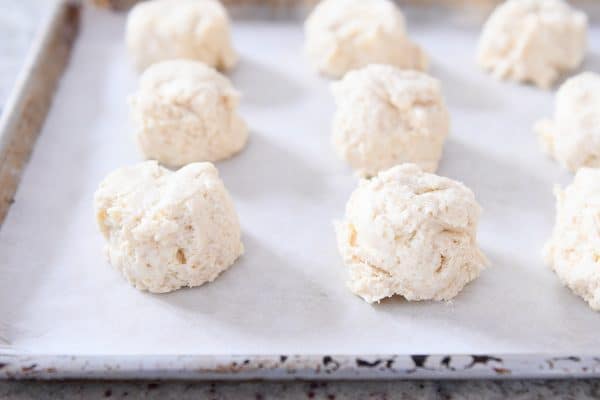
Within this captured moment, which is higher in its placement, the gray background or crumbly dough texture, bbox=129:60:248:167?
crumbly dough texture, bbox=129:60:248:167

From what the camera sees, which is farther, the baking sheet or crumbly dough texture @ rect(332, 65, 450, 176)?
crumbly dough texture @ rect(332, 65, 450, 176)

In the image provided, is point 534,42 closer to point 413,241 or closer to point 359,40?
point 359,40

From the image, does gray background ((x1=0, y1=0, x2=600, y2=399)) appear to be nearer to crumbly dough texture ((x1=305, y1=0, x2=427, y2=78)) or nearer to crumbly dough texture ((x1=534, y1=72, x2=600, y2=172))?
crumbly dough texture ((x1=534, y1=72, x2=600, y2=172))

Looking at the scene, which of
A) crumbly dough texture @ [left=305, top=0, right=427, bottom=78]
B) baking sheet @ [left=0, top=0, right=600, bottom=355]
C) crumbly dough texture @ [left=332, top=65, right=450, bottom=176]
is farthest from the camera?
crumbly dough texture @ [left=305, top=0, right=427, bottom=78]

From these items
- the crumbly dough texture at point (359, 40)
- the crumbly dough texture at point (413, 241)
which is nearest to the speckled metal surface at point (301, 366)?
the crumbly dough texture at point (413, 241)

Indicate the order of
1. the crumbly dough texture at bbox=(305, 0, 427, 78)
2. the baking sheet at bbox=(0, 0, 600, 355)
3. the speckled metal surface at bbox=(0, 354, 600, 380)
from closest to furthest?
the speckled metal surface at bbox=(0, 354, 600, 380)
the baking sheet at bbox=(0, 0, 600, 355)
the crumbly dough texture at bbox=(305, 0, 427, 78)

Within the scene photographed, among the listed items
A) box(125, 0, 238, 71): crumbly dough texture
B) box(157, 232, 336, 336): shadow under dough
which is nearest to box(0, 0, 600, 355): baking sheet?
box(157, 232, 336, 336): shadow under dough

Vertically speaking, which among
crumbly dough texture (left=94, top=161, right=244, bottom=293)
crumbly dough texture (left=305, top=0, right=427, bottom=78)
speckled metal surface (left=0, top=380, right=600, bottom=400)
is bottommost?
speckled metal surface (left=0, top=380, right=600, bottom=400)
